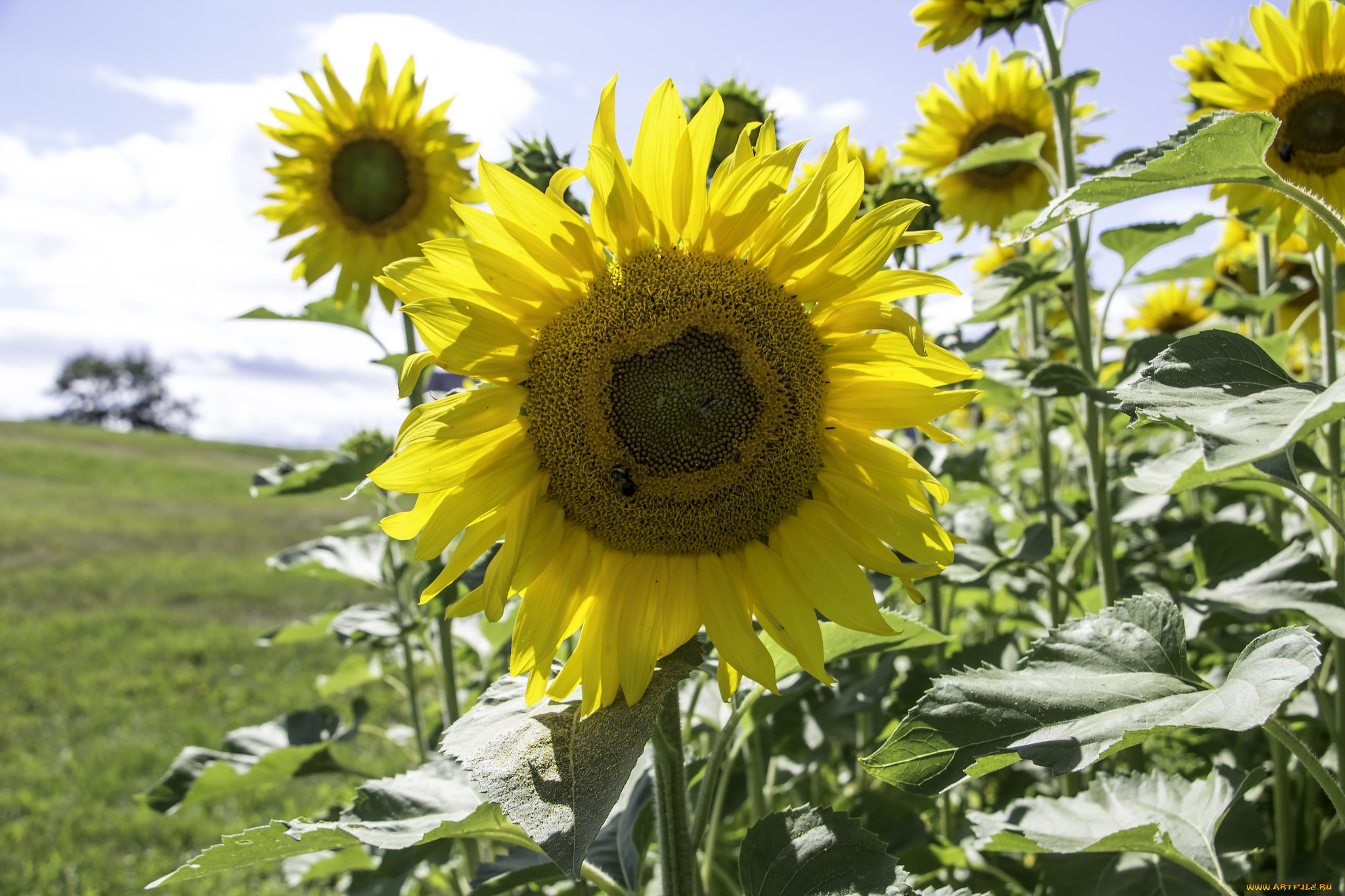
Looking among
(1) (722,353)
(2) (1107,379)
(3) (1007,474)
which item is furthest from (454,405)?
(3) (1007,474)

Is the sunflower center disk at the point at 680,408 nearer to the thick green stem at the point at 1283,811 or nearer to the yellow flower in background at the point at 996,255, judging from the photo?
the thick green stem at the point at 1283,811

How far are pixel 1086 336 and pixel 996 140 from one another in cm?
145

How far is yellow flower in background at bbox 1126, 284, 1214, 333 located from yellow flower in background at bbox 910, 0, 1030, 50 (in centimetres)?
287

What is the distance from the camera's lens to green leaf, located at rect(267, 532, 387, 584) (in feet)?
8.48

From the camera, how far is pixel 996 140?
3.24 meters

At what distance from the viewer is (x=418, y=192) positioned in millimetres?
2598

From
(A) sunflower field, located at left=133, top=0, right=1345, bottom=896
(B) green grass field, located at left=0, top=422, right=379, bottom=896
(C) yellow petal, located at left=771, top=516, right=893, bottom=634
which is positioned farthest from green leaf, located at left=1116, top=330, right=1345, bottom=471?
(B) green grass field, located at left=0, top=422, right=379, bottom=896

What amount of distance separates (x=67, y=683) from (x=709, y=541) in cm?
723

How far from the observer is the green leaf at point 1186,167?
1.03 meters

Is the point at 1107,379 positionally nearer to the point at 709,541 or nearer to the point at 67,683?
the point at 709,541

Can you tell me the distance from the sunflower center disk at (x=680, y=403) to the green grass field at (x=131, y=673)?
2.31 meters

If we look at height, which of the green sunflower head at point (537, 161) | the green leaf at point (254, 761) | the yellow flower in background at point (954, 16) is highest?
the yellow flower in background at point (954, 16)

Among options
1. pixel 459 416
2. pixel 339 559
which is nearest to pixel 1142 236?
pixel 459 416

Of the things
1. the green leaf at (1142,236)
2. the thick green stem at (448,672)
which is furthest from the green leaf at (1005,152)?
the thick green stem at (448,672)
